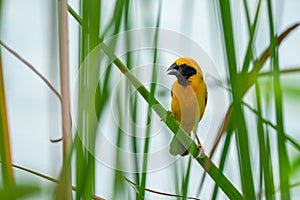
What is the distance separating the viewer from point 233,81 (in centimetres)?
37

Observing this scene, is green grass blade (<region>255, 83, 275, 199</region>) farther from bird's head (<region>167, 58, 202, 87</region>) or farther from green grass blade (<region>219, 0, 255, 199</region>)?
bird's head (<region>167, 58, 202, 87</region>)

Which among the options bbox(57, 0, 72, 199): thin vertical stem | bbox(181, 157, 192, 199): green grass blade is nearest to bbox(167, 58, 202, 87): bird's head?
bbox(181, 157, 192, 199): green grass blade

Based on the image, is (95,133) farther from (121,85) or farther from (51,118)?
(121,85)

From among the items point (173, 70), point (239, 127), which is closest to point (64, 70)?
point (239, 127)

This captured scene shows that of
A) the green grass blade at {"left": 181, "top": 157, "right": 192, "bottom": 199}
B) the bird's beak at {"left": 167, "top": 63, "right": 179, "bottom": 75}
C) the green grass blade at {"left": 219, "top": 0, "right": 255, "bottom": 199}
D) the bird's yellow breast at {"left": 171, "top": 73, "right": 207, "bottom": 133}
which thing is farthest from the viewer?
the bird's beak at {"left": 167, "top": 63, "right": 179, "bottom": 75}

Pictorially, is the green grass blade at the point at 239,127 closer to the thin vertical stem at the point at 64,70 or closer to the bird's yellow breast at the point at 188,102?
the thin vertical stem at the point at 64,70

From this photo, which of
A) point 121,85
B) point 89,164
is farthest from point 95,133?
point 121,85

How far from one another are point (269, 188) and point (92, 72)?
17cm

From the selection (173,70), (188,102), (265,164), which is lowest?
(265,164)

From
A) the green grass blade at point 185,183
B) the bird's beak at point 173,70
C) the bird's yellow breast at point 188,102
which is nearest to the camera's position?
the green grass blade at point 185,183

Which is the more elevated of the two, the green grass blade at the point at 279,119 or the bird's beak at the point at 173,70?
the bird's beak at the point at 173,70

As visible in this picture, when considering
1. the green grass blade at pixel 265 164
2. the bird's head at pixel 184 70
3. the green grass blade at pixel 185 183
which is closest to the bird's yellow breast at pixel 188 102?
the bird's head at pixel 184 70

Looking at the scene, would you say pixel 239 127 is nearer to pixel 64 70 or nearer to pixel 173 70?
pixel 64 70

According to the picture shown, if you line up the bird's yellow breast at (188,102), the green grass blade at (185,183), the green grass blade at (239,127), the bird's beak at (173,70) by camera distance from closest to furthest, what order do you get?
the green grass blade at (239,127)
the green grass blade at (185,183)
the bird's yellow breast at (188,102)
the bird's beak at (173,70)
